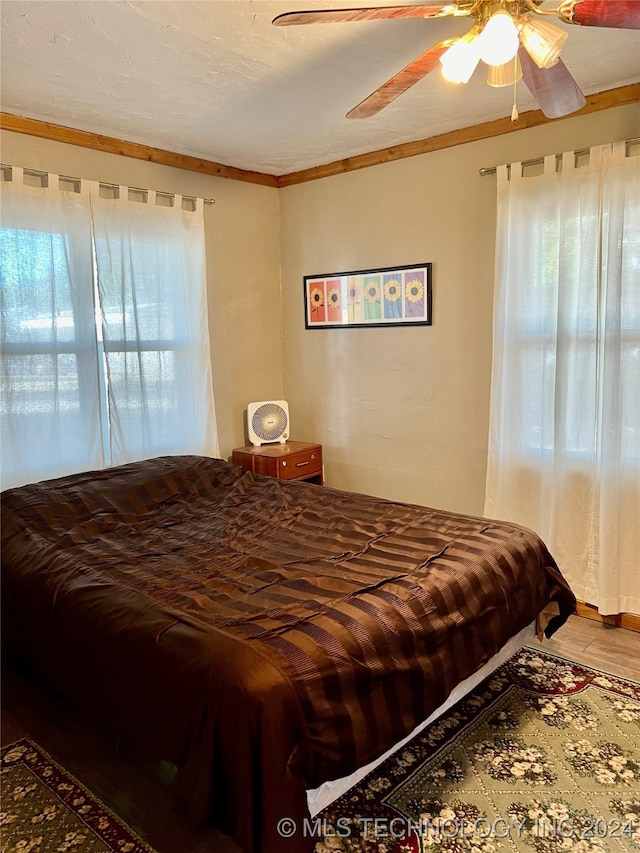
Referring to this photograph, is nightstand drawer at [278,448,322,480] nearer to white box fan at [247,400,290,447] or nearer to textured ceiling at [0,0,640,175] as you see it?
white box fan at [247,400,290,447]

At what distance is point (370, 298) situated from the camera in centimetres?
390

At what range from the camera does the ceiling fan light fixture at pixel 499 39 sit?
156 cm

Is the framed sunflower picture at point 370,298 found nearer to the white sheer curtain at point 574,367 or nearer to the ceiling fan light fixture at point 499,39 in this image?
the white sheer curtain at point 574,367

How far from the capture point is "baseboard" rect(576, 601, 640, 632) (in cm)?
301

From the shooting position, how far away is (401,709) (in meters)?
1.78

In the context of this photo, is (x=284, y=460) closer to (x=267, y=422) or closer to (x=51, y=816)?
(x=267, y=422)

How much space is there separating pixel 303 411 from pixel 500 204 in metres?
1.95

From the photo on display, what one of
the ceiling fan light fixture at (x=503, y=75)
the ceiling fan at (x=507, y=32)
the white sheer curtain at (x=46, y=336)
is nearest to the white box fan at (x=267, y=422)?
the white sheer curtain at (x=46, y=336)

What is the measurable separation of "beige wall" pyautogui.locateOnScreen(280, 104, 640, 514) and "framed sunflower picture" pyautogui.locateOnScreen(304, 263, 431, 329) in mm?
58


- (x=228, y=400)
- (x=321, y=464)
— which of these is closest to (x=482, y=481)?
(x=321, y=464)

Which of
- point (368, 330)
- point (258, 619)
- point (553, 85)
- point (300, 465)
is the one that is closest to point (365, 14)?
point (553, 85)

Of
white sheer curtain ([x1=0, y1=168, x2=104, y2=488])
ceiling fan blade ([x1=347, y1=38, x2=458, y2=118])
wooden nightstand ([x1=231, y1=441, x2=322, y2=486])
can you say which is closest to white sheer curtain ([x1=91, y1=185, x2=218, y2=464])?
white sheer curtain ([x1=0, y1=168, x2=104, y2=488])

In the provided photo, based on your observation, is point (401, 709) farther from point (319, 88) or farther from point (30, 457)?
point (319, 88)

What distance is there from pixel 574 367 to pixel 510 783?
1911mm
